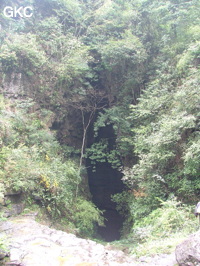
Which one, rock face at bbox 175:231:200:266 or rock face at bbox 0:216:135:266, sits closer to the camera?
rock face at bbox 175:231:200:266

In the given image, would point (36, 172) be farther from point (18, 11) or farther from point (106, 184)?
point (18, 11)

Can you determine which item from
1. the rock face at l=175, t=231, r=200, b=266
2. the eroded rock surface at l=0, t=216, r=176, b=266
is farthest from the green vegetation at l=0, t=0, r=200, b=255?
the rock face at l=175, t=231, r=200, b=266

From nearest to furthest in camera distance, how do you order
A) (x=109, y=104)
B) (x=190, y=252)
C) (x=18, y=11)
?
1. (x=190, y=252)
2. (x=18, y=11)
3. (x=109, y=104)

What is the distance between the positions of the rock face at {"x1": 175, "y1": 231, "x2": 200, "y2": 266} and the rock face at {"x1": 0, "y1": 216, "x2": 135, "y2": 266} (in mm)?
1074

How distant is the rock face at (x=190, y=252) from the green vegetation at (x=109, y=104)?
118cm

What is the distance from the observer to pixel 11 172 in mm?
6254

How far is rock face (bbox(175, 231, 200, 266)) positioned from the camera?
2.93 m

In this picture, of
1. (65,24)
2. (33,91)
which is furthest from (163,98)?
(65,24)

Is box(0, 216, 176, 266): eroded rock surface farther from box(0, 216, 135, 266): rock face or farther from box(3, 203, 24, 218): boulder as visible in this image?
box(3, 203, 24, 218): boulder

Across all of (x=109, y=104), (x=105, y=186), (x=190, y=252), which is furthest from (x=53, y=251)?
(x=105, y=186)

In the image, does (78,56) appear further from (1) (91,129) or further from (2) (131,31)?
(1) (91,129)

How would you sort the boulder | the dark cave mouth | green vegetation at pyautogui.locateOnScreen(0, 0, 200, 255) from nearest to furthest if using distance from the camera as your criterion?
the boulder < green vegetation at pyautogui.locateOnScreen(0, 0, 200, 255) < the dark cave mouth

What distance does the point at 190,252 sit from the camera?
301 centimetres

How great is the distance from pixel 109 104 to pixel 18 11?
705 cm
